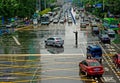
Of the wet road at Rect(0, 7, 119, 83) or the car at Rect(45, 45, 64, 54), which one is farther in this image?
the car at Rect(45, 45, 64, 54)

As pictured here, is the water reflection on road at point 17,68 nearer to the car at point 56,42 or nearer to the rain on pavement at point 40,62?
the rain on pavement at point 40,62

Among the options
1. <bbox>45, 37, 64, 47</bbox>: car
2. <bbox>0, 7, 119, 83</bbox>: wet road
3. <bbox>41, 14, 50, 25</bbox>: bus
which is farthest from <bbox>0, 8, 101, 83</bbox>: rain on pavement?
<bbox>41, 14, 50, 25</bbox>: bus

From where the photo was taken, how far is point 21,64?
39.6m

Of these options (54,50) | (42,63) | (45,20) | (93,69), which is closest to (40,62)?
(42,63)

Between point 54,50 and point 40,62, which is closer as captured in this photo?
point 40,62

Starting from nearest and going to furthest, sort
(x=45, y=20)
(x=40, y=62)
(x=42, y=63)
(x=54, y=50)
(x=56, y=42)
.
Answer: (x=42, y=63) → (x=40, y=62) → (x=54, y=50) → (x=56, y=42) → (x=45, y=20)

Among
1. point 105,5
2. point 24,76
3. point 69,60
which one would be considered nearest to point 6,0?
point 105,5

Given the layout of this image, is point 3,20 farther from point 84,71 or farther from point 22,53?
point 84,71

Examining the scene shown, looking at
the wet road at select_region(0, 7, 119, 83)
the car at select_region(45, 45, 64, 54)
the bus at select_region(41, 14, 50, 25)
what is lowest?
the car at select_region(45, 45, 64, 54)

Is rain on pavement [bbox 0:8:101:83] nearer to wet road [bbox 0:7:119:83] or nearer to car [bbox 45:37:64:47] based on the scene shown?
wet road [bbox 0:7:119:83]

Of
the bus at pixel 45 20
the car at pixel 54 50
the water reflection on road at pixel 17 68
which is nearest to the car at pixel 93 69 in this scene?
the water reflection on road at pixel 17 68

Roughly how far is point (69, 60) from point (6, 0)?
209ft

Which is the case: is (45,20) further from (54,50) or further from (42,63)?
(42,63)

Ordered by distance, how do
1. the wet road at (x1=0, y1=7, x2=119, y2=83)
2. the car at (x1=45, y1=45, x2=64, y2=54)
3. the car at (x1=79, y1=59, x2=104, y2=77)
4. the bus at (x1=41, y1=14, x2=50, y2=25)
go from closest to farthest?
1. the car at (x1=79, y1=59, x2=104, y2=77)
2. the wet road at (x1=0, y1=7, x2=119, y2=83)
3. the car at (x1=45, y1=45, x2=64, y2=54)
4. the bus at (x1=41, y1=14, x2=50, y2=25)
